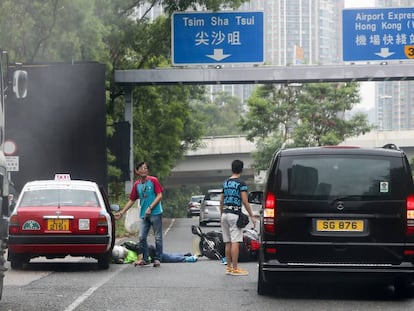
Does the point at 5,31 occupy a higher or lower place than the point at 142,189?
higher

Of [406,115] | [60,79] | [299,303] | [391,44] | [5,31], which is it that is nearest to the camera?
[299,303]

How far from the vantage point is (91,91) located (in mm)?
21875

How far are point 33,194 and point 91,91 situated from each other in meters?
6.29

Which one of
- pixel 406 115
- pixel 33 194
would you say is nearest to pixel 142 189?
pixel 33 194

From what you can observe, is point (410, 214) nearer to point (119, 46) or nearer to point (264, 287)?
point (264, 287)

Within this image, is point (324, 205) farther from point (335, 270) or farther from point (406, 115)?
point (406, 115)

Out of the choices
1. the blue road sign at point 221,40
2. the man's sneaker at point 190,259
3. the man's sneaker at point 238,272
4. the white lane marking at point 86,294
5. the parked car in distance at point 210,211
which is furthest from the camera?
the parked car in distance at point 210,211

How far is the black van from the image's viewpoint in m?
11.2

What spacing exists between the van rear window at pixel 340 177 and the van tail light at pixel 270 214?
14 centimetres

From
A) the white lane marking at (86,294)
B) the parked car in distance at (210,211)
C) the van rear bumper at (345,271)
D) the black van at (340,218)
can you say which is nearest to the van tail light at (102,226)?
the white lane marking at (86,294)

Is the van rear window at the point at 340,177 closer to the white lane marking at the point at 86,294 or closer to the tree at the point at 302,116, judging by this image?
the white lane marking at the point at 86,294

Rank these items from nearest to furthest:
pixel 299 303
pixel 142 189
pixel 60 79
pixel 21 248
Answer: pixel 299 303 → pixel 21 248 → pixel 142 189 → pixel 60 79

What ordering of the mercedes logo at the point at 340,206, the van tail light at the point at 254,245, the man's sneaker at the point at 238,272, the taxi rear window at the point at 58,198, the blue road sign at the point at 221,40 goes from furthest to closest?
the blue road sign at the point at 221,40 < the van tail light at the point at 254,245 < the taxi rear window at the point at 58,198 < the man's sneaker at the point at 238,272 < the mercedes logo at the point at 340,206

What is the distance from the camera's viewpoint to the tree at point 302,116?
179 feet
